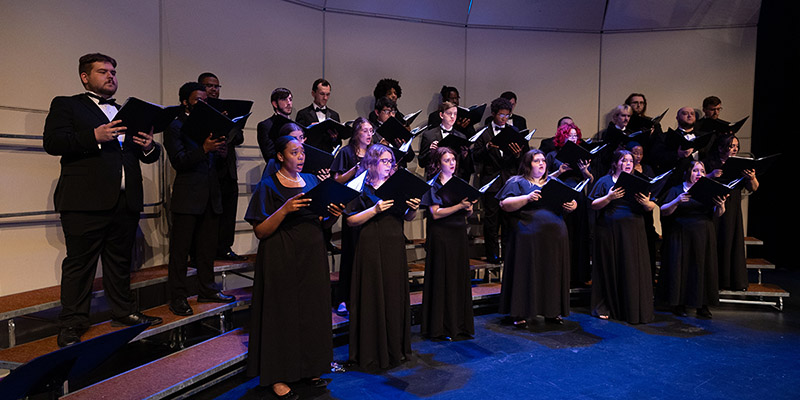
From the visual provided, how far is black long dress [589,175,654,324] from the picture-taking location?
501 centimetres

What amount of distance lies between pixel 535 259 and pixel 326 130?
2098 millimetres

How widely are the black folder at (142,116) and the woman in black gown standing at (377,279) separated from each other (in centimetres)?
131

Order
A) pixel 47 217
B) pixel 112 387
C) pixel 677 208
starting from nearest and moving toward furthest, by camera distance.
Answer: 1. pixel 112 387
2. pixel 47 217
3. pixel 677 208

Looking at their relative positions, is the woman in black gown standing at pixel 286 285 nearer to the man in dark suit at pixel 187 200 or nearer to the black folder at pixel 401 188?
the black folder at pixel 401 188

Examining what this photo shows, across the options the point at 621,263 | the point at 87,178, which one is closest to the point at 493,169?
the point at 621,263

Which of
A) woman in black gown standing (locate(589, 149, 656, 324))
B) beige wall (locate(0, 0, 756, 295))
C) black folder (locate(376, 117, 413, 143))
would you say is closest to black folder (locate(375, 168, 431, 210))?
black folder (locate(376, 117, 413, 143))

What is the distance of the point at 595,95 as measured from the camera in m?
7.89

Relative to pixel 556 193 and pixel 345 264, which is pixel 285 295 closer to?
pixel 345 264

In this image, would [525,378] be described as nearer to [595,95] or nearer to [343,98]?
[343,98]

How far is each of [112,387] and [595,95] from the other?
23.3 feet

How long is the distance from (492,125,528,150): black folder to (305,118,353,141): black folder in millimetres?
1459

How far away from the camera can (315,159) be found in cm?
383

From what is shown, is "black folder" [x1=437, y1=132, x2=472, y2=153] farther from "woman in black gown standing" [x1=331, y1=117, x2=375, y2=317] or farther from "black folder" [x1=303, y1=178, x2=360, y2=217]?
"black folder" [x1=303, y1=178, x2=360, y2=217]

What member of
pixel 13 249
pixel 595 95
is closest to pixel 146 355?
pixel 13 249
